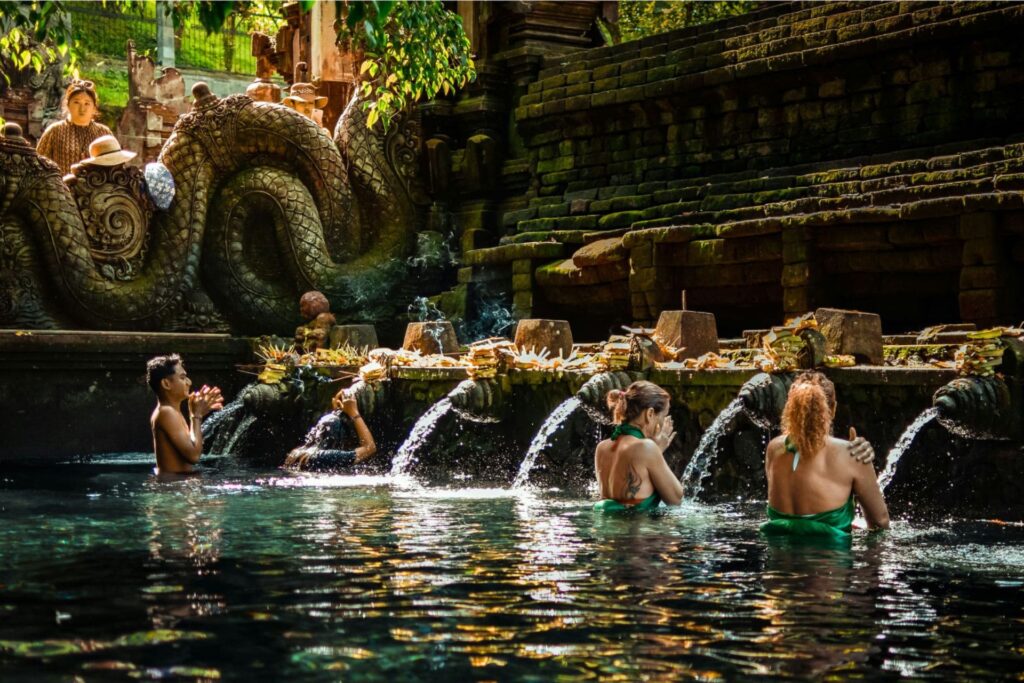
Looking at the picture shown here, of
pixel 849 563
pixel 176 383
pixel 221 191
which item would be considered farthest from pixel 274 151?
pixel 849 563

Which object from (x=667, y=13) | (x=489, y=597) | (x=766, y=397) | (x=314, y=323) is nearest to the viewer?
(x=489, y=597)

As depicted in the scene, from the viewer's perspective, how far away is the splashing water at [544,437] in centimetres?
1091

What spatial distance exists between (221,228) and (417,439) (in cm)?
625

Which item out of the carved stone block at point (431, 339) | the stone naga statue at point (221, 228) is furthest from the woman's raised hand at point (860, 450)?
the stone naga statue at point (221, 228)

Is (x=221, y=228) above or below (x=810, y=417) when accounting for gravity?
above

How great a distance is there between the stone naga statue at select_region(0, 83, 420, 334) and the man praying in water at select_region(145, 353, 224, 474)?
5296mm

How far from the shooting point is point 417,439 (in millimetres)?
12125

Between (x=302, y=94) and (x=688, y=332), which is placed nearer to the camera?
(x=688, y=332)

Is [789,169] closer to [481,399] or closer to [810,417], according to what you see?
[481,399]

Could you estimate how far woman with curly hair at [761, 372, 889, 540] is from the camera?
725 cm

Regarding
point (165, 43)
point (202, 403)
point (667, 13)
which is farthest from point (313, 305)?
point (165, 43)

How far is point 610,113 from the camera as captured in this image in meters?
16.3

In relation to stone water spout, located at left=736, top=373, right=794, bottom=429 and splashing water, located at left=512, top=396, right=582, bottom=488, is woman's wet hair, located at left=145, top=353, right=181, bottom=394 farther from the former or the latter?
stone water spout, located at left=736, top=373, right=794, bottom=429

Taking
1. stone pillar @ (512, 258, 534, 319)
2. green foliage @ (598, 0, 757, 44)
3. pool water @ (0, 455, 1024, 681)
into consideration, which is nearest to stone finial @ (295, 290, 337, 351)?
stone pillar @ (512, 258, 534, 319)
